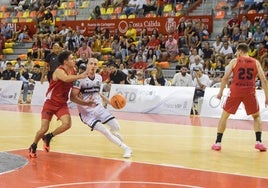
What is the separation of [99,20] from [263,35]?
9.06 m

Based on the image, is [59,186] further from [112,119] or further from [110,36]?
[110,36]

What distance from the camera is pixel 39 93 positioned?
2044 cm

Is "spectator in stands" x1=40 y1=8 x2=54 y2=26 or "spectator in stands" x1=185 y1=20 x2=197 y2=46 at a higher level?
"spectator in stands" x1=40 y1=8 x2=54 y2=26

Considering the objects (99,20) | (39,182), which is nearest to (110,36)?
(99,20)

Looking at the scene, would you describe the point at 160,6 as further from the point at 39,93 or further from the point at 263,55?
the point at 39,93

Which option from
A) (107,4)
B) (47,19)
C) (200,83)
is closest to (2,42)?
(47,19)

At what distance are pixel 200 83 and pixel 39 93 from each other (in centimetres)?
625

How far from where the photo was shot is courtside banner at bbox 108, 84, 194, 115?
1731 centimetres

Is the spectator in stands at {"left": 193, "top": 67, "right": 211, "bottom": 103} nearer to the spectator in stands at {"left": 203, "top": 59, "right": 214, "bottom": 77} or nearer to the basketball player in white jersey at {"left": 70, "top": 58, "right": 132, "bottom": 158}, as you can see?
the spectator in stands at {"left": 203, "top": 59, "right": 214, "bottom": 77}

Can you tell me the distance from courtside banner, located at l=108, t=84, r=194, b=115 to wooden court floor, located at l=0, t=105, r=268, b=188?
3.13 meters

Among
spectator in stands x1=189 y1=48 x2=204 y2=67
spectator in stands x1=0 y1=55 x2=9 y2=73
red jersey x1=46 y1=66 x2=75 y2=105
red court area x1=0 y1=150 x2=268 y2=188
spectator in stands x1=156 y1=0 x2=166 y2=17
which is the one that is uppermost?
spectator in stands x1=156 y1=0 x2=166 y2=17

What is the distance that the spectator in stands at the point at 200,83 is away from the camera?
1720 cm

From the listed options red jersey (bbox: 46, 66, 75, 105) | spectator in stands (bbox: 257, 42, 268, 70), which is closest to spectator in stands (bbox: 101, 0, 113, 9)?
spectator in stands (bbox: 257, 42, 268, 70)

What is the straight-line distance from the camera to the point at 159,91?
17.7m
